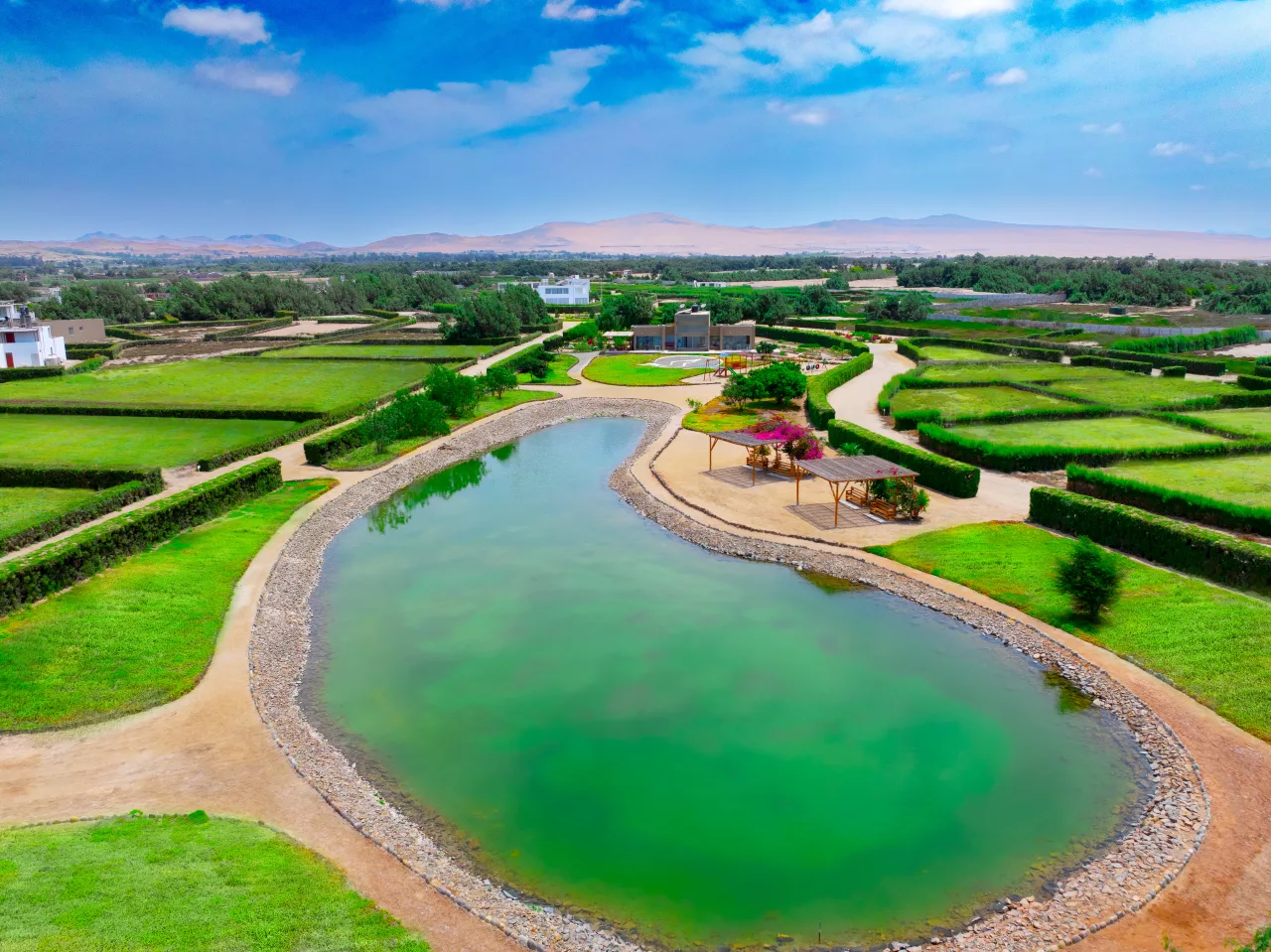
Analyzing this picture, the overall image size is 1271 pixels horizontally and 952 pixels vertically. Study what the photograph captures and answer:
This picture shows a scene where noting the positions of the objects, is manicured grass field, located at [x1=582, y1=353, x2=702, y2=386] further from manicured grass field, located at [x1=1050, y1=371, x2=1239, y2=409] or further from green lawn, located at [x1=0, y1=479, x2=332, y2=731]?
green lawn, located at [x1=0, y1=479, x2=332, y2=731]

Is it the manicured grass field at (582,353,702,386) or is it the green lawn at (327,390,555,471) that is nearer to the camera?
the green lawn at (327,390,555,471)

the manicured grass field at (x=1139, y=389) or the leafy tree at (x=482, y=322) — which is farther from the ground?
the leafy tree at (x=482, y=322)

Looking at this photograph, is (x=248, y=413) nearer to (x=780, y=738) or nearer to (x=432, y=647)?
(x=432, y=647)

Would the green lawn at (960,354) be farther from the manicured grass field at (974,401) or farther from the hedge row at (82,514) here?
the hedge row at (82,514)

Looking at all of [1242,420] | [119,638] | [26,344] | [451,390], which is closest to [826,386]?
[1242,420]

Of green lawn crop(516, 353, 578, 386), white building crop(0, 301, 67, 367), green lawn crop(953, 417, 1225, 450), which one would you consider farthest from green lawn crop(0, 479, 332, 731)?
white building crop(0, 301, 67, 367)

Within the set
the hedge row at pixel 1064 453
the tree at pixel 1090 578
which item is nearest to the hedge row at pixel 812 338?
the hedge row at pixel 1064 453
